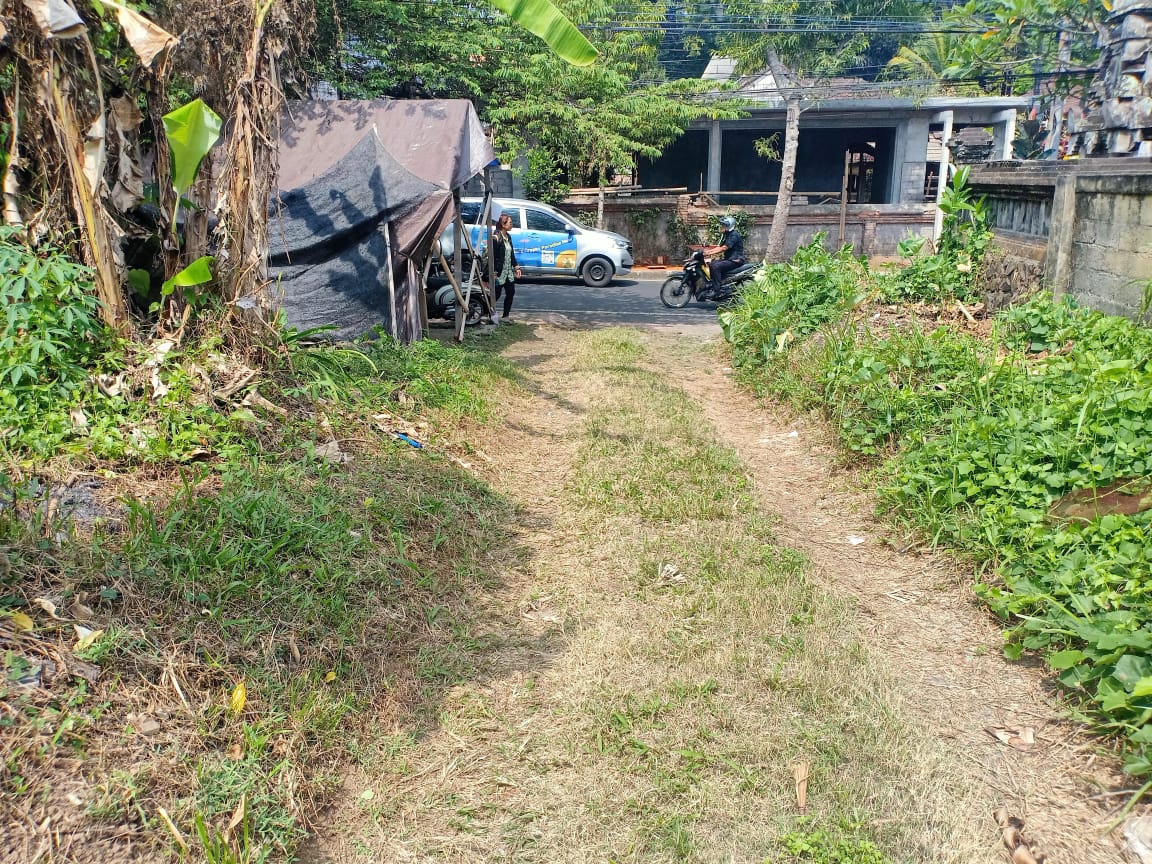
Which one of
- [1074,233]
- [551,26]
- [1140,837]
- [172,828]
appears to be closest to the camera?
[172,828]

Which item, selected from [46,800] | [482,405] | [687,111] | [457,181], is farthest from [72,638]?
[687,111]

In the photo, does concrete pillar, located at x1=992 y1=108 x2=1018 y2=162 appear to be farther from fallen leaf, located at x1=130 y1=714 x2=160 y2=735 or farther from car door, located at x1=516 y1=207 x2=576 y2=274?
fallen leaf, located at x1=130 y1=714 x2=160 y2=735

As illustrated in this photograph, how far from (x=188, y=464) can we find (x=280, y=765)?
230cm

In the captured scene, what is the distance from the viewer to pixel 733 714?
3.62 m

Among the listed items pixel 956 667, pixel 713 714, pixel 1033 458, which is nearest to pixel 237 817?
pixel 713 714

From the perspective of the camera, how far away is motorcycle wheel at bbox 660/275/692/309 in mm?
15734

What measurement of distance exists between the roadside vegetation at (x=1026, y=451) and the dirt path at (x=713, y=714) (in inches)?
9.9

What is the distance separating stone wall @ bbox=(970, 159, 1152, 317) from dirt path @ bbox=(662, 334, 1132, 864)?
237 centimetres

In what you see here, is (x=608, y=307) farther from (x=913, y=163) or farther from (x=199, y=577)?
(x=913, y=163)

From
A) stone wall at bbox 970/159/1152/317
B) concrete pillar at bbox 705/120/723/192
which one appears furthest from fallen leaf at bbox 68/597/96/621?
concrete pillar at bbox 705/120/723/192

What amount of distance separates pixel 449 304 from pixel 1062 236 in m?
7.63

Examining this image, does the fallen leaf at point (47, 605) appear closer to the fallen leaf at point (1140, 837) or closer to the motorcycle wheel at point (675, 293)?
the fallen leaf at point (1140, 837)

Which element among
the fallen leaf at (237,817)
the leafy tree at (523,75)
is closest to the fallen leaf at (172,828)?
the fallen leaf at (237,817)

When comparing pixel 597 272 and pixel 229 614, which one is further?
pixel 597 272
